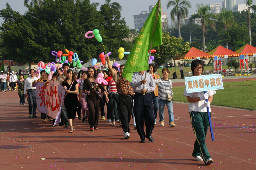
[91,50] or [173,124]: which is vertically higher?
[91,50]

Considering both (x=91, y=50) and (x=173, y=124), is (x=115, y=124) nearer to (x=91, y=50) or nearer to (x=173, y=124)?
(x=173, y=124)

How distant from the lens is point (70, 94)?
10.6 metres

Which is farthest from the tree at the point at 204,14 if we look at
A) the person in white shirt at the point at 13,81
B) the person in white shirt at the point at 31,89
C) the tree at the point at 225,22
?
the person in white shirt at the point at 31,89

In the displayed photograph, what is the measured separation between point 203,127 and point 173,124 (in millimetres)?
4228

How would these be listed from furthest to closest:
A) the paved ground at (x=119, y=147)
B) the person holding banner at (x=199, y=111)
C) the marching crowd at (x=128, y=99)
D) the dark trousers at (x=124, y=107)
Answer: the dark trousers at (x=124, y=107) < the paved ground at (x=119, y=147) < the marching crowd at (x=128, y=99) < the person holding banner at (x=199, y=111)

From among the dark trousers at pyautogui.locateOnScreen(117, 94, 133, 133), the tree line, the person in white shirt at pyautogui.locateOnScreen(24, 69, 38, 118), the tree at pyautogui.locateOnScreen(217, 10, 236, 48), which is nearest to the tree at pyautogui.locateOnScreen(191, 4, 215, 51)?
the tree line

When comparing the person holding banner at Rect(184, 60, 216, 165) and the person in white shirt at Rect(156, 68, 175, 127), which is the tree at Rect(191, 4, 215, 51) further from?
the person holding banner at Rect(184, 60, 216, 165)

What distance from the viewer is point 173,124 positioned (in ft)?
34.0

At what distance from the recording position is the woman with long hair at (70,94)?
10375 mm

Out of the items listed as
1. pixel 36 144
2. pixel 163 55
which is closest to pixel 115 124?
pixel 36 144

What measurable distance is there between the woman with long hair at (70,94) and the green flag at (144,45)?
2.91 meters

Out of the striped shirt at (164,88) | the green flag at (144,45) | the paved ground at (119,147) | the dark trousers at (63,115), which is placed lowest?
the paved ground at (119,147)

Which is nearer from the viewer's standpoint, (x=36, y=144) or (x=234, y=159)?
(x=234, y=159)

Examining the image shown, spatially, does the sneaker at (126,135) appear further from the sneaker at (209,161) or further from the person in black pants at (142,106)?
the sneaker at (209,161)
